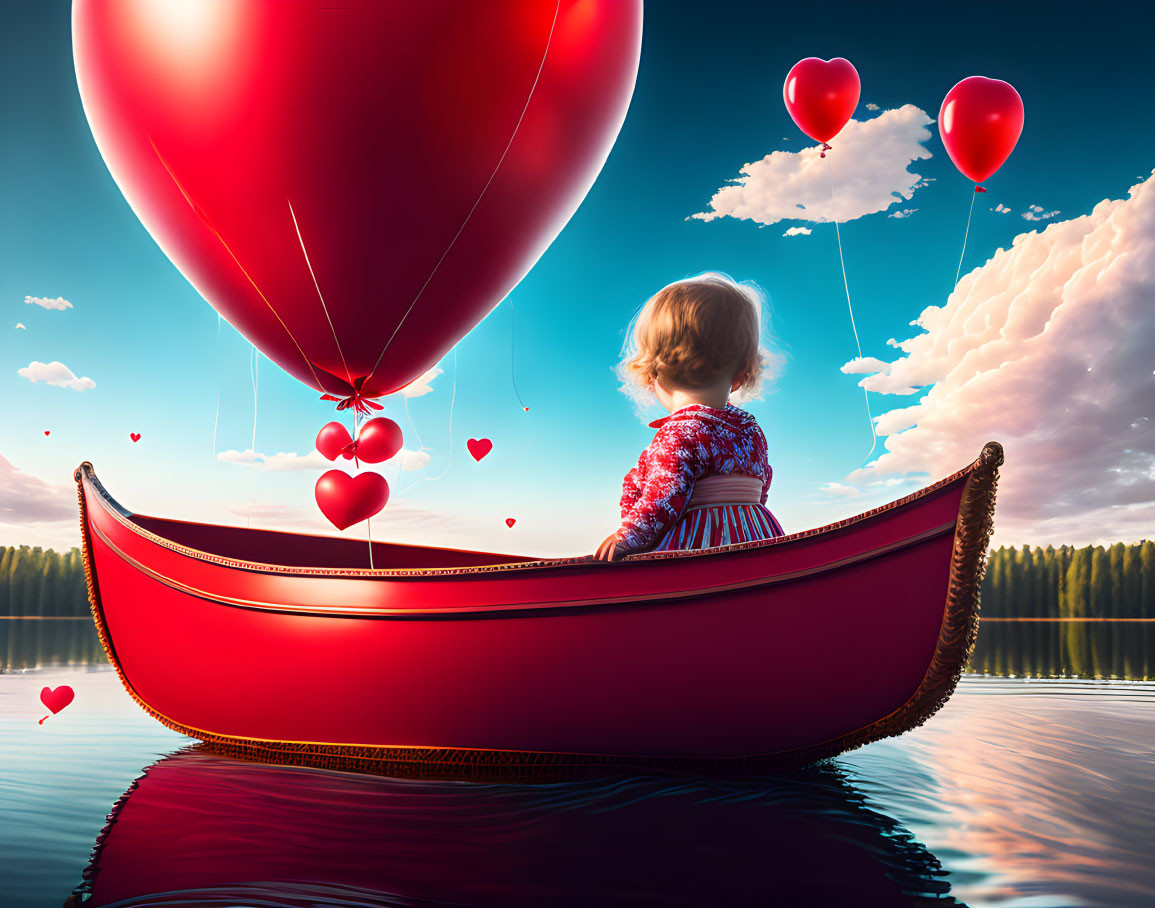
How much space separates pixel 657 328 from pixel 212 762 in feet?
6.63

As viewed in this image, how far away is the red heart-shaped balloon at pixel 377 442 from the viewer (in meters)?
3.56

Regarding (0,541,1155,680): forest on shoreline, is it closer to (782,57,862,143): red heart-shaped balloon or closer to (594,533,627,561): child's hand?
(782,57,862,143): red heart-shaped balloon

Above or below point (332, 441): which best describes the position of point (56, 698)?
below

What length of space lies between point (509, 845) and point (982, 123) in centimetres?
499

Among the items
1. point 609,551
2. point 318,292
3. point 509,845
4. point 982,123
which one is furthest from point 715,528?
point 982,123

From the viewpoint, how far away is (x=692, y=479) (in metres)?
2.12

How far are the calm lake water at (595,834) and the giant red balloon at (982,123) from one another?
3.67 m

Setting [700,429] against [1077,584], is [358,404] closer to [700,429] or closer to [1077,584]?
[700,429]

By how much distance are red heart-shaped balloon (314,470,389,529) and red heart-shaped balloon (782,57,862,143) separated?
381cm

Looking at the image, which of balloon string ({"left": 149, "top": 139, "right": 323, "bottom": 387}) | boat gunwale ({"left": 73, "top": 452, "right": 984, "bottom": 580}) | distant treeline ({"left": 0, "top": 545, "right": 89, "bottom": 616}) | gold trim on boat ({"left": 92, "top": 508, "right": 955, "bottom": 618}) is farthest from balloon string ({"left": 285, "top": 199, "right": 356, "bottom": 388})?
distant treeline ({"left": 0, "top": 545, "right": 89, "bottom": 616})

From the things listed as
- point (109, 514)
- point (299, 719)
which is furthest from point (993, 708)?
point (109, 514)

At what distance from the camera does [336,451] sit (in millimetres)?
3791

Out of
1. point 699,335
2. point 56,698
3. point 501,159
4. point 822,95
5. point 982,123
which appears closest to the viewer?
point 699,335

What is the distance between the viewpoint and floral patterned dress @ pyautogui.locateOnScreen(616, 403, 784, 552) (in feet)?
6.79
